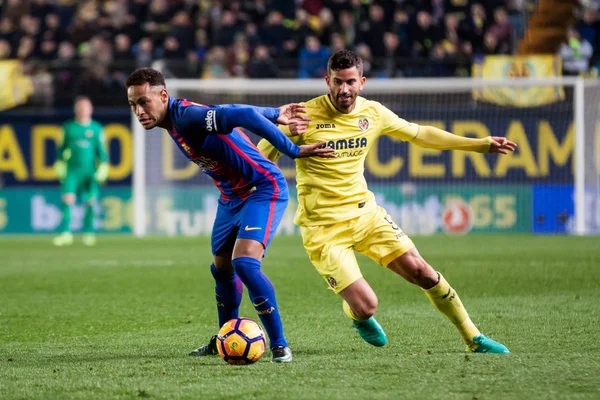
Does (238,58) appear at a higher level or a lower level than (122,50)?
lower

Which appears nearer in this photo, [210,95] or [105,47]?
[210,95]

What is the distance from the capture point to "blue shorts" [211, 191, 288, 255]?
5.98 metres

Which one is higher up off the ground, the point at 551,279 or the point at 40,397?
the point at 40,397

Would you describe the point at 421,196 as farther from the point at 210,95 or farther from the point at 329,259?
the point at 329,259

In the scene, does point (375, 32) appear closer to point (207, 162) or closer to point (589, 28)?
point (589, 28)

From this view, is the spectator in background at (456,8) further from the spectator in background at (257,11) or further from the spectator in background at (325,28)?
the spectator in background at (257,11)

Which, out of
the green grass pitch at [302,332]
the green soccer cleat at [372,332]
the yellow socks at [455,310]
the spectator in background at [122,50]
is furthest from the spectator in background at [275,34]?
the yellow socks at [455,310]

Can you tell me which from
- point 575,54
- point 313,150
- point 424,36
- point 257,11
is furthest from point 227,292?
point 257,11

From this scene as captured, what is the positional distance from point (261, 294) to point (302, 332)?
1380mm

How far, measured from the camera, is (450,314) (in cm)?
614

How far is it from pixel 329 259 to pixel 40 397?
7.06ft

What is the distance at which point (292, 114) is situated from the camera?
614cm

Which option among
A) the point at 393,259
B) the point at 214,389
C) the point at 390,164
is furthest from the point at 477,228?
the point at 214,389

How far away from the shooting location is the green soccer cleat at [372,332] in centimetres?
632
